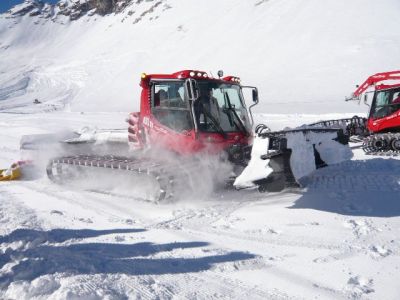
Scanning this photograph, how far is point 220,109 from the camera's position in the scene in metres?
7.06

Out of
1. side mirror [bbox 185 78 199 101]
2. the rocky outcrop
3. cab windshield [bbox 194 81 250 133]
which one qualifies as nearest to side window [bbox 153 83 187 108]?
cab windshield [bbox 194 81 250 133]

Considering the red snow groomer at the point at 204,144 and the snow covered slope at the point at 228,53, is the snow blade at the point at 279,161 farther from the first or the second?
the snow covered slope at the point at 228,53

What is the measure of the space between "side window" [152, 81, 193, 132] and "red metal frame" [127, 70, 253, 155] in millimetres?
94

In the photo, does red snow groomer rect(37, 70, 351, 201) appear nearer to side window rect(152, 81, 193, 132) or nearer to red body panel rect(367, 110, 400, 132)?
side window rect(152, 81, 193, 132)

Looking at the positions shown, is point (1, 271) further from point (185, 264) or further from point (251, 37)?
point (251, 37)

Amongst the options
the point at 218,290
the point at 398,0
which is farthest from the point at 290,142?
the point at 398,0

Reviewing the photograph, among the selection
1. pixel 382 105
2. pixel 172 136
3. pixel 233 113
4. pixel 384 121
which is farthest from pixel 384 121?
pixel 172 136

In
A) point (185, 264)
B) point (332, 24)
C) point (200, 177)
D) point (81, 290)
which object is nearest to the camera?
point (81, 290)

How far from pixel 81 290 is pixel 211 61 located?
159ft

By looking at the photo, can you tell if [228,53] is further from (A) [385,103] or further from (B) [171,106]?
A: (B) [171,106]

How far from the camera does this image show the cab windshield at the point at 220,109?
671 cm

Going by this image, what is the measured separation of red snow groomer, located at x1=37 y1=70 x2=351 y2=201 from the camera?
220 inches

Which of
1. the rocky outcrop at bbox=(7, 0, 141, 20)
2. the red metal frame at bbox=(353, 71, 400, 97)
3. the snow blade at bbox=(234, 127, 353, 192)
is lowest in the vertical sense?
the snow blade at bbox=(234, 127, 353, 192)

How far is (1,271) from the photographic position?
3.63 metres
